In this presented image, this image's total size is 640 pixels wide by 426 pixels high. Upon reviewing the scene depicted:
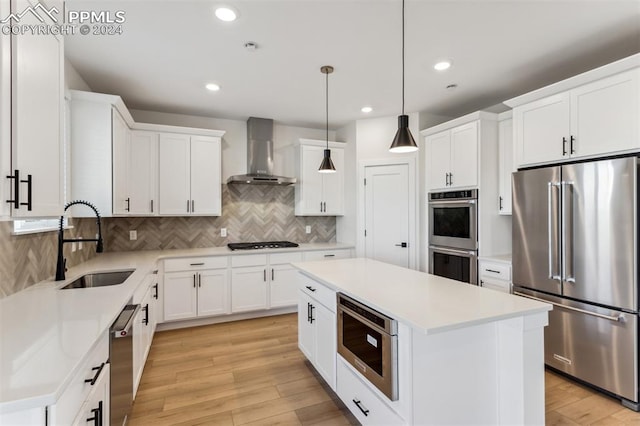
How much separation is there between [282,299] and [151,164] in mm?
2361

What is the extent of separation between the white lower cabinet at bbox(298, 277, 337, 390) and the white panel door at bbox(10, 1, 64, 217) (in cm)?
174

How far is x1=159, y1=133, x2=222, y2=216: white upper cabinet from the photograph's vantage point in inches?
151

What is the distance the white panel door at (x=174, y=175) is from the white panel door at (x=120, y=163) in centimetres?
36

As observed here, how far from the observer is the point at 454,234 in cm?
377

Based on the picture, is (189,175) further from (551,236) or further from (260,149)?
(551,236)

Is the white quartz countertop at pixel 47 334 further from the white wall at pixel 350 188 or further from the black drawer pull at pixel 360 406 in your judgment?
the white wall at pixel 350 188

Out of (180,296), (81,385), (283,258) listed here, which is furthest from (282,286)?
(81,385)

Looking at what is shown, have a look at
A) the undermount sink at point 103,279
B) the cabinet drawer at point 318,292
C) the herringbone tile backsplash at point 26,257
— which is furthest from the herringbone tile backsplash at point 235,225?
the cabinet drawer at point 318,292

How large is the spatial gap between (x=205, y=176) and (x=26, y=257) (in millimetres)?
2208

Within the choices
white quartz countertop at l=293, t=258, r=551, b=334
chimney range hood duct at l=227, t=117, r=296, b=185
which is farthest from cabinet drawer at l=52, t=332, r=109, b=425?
chimney range hood duct at l=227, t=117, r=296, b=185

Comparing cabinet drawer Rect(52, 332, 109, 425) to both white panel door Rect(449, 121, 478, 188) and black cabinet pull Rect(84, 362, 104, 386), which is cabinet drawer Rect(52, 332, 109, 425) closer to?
black cabinet pull Rect(84, 362, 104, 386)

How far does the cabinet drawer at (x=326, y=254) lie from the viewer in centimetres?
428

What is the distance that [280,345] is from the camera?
10.8ft

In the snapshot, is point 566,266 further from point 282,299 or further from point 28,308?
point 28,308
